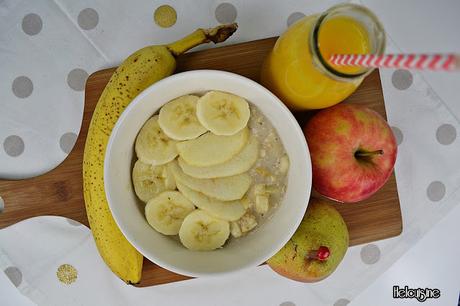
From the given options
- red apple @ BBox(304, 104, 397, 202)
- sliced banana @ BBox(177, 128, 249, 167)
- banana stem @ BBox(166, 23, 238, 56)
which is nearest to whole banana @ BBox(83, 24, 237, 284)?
banana stem @ BBox(166, 23, 238, 56)

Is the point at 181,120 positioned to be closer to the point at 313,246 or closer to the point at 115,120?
the point at 115,120

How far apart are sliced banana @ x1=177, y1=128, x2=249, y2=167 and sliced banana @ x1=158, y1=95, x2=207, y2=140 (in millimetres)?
12

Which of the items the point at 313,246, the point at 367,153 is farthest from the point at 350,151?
the point at 313,246

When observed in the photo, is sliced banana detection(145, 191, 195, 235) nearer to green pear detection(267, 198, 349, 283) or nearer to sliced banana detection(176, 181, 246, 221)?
sliced banana detection(176, 181, 246, 221)

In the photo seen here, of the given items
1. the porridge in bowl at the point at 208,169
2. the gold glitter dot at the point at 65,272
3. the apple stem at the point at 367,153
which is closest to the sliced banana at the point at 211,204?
the porridge in bowl at the point at 208,169

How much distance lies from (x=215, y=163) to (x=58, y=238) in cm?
38

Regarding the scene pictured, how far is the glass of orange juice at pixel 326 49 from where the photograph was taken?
0.61m

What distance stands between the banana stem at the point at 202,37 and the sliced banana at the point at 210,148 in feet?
0.49

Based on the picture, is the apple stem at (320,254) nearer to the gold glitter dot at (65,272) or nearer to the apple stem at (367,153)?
the apple stem at (367,153)

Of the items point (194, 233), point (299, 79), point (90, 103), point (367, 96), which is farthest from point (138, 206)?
point (367, 96)

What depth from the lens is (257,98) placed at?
717mm

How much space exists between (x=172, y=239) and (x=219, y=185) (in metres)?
0.12

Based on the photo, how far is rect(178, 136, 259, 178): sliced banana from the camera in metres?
0.72

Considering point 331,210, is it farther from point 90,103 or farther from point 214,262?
point 90,103
